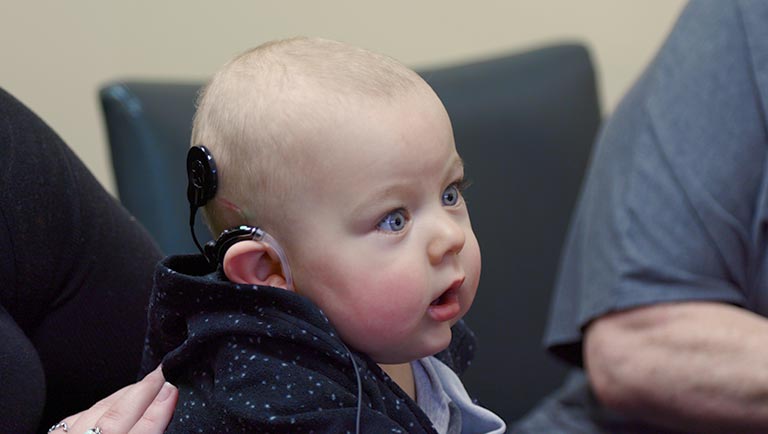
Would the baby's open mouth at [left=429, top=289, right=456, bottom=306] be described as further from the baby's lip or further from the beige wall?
the beige wall

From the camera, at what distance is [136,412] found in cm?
85

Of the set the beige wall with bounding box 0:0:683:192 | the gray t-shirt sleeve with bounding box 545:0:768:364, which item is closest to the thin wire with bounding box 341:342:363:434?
the gray t-shirt sleeve with bounding box 545:0:768:364

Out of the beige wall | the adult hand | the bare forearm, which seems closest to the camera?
the adult hand

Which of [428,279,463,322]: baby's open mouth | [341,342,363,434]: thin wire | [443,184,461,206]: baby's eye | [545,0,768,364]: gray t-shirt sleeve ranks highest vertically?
[443,184,461,206]: baby's eye

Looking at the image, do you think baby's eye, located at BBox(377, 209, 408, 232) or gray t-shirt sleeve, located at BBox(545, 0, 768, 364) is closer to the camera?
baby's eye, located at BBox(377, 209, 408, 232)

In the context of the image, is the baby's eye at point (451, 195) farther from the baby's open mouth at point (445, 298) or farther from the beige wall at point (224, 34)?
the beige wall at point (224, 34)

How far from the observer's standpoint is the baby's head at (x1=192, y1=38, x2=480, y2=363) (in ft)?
2.38

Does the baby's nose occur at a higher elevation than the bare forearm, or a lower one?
higher

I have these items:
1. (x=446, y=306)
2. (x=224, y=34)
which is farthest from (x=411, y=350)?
(x=224, y=34)

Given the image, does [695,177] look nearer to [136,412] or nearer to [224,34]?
[136,412]

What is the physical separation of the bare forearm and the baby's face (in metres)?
0.64

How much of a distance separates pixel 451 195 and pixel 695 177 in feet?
2.06

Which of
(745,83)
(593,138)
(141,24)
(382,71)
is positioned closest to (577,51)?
(593,138)

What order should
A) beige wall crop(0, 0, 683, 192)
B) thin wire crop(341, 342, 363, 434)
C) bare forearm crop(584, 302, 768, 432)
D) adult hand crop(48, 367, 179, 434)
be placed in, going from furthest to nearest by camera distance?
beige wall crop(0, 0, 683, 192) → bare forearm crop(584, 302, 768, 432) → adult hand crop(48, 367, 179, 434) → thin wire crop(341, 342, 363, 434)
